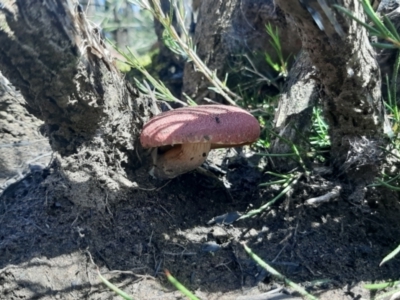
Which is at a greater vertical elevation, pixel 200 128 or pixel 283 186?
pixel 200 128

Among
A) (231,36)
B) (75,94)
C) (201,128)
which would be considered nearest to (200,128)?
(201,128)

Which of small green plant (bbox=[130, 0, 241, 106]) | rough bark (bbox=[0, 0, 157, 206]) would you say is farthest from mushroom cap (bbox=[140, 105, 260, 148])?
small green plant (bbox=[130, 0, 241, 106])

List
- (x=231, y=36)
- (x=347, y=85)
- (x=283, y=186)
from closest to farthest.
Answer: (x=347, y=85) < (x=283, y=186) < (x=231, y=36)

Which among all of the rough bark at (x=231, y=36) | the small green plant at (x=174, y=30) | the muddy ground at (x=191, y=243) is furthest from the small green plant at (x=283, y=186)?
the rough bark at (x=231, y=36)

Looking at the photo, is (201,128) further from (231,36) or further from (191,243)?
(231,36)

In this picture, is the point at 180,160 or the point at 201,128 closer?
the point at 201,128

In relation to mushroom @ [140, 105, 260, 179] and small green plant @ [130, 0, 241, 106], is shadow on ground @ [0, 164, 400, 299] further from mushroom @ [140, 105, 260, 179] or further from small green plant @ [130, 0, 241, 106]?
small green plant @ [130, 0, 241, 106]

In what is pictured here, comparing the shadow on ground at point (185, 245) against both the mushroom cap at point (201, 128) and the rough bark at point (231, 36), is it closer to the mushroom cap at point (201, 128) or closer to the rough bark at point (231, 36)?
the mushroom cap at point (201, 128)
